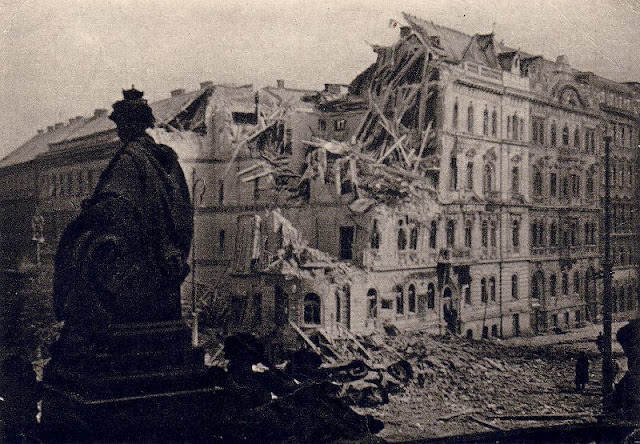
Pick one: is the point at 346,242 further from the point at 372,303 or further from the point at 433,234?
the point at 433,234

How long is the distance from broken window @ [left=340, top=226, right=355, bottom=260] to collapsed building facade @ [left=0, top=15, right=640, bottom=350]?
14mm

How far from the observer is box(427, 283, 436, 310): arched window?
6180mm

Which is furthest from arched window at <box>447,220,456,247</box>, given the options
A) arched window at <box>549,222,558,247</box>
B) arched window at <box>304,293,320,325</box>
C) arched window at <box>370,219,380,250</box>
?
arched window at <box>304,293,320,325</box>

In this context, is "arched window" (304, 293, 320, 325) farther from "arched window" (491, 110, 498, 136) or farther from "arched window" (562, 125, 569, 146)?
"arched window" (562, 125, 569, 146)

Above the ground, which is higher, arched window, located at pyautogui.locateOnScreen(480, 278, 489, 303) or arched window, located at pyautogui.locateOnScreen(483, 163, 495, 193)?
arched window, located at pyautogui.locateOnScreen(483, 163, 495, 193)

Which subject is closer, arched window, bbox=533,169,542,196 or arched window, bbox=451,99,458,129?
arched window, bbox=451,99,458,129

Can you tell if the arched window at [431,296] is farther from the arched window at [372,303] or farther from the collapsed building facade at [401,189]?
the arched window at [372,303]

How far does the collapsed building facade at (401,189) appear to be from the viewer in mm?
5594

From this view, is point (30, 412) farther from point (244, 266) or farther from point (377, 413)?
point (377, 413)

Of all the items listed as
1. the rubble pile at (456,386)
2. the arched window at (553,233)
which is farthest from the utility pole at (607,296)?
the arched window at (553,233)

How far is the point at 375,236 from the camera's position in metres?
5.94

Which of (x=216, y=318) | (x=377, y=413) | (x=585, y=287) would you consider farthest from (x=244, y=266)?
(x=585, y=287)

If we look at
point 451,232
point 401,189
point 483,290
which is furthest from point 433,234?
point 483,290

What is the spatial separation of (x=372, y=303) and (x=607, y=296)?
80.0 inches
